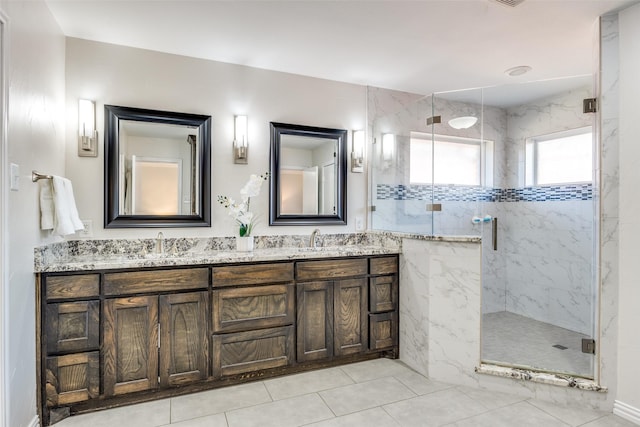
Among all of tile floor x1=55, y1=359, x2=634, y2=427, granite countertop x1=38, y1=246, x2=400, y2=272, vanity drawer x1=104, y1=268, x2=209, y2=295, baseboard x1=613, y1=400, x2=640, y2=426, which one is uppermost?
granite countertop x1=38, y1=246, x2=400, y2=272

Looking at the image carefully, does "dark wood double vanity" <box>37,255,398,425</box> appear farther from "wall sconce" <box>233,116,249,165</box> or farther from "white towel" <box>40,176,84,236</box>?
"wall sconce" <box>233,116,249,165</box>

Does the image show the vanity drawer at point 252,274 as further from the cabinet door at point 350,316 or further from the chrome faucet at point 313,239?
the chrome faucet at point 313,239

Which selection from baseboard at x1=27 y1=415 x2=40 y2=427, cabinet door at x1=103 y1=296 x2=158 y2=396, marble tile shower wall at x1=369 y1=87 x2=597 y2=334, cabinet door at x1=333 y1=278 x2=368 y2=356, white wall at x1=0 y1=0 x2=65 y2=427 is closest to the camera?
white wall at x1=0 y1=0 x2=65 y2=427

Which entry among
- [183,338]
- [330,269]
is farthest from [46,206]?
[330,269]

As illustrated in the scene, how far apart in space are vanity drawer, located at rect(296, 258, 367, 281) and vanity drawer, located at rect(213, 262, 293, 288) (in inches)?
4.0

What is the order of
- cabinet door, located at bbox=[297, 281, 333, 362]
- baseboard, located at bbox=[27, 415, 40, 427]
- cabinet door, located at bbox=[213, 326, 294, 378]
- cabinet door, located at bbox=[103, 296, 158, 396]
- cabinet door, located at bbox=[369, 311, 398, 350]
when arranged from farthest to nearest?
cabinet door, located at bbox=[369, 311, 398, 350] → cabinet door, located at bbox=[297, 281, 333, 362] → cabinet door, located at bbox=[213, 326, 294, 378] → cabinet door, located at bbox=[103, 296, 158, 396] → baseboard, located at bbox=[27, 415, 40, 427]

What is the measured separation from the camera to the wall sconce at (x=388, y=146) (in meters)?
3.36

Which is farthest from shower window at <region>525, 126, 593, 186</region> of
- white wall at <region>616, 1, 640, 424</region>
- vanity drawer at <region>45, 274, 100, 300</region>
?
vanity drawer at <region>45, 274, 100, 300</region>

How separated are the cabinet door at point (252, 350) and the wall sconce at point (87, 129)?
1618 millimetres

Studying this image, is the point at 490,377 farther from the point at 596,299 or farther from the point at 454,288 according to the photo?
the point at 596,299

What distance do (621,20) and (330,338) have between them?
2827mm

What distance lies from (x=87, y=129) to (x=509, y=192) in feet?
12.8

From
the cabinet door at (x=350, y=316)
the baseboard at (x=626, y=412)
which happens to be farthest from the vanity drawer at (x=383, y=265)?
the baseboard at (x=626, y=412)

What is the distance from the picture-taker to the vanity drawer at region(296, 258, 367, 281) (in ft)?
8.58
